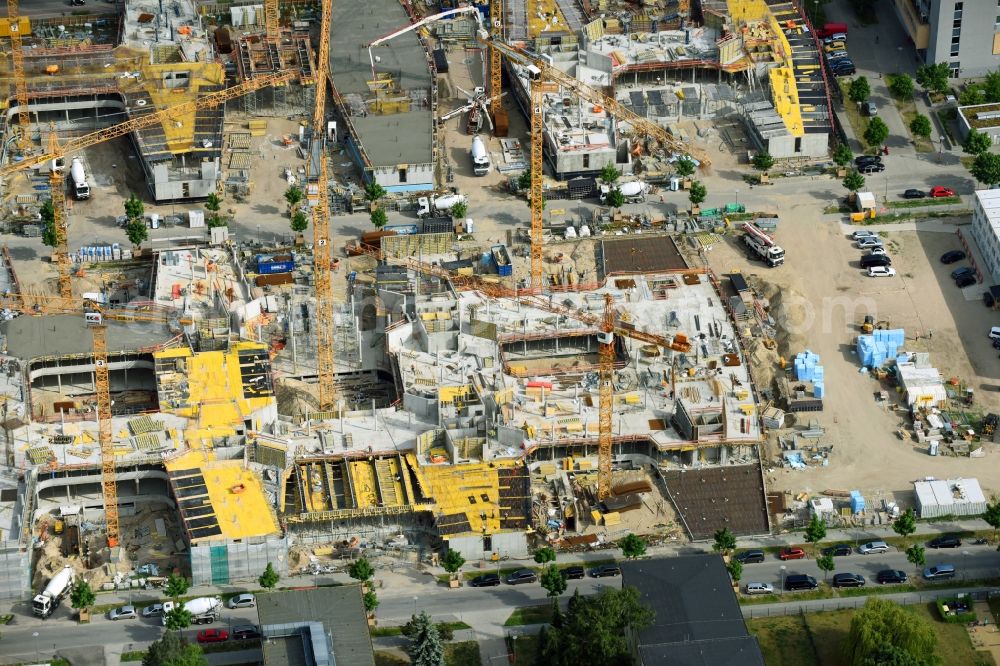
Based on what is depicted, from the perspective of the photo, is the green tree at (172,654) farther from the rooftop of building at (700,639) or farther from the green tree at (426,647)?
the rooftop of building at (700,639)

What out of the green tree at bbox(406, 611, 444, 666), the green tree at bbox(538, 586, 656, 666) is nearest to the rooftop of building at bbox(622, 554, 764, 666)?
the green tree at bbox(538, 586, 656, 666)

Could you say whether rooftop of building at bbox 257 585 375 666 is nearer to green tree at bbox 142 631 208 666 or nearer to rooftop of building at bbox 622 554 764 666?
green tree at bbox 142 631 208 666

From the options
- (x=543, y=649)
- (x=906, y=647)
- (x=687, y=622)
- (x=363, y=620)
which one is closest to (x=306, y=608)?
(x=363, y=620)

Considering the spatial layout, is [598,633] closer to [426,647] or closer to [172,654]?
[426,647]

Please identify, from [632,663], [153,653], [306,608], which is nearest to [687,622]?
[632,663]

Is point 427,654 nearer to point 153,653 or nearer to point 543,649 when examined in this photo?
point 543,649

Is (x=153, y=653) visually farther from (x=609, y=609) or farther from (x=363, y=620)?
(x=609, y=609)
